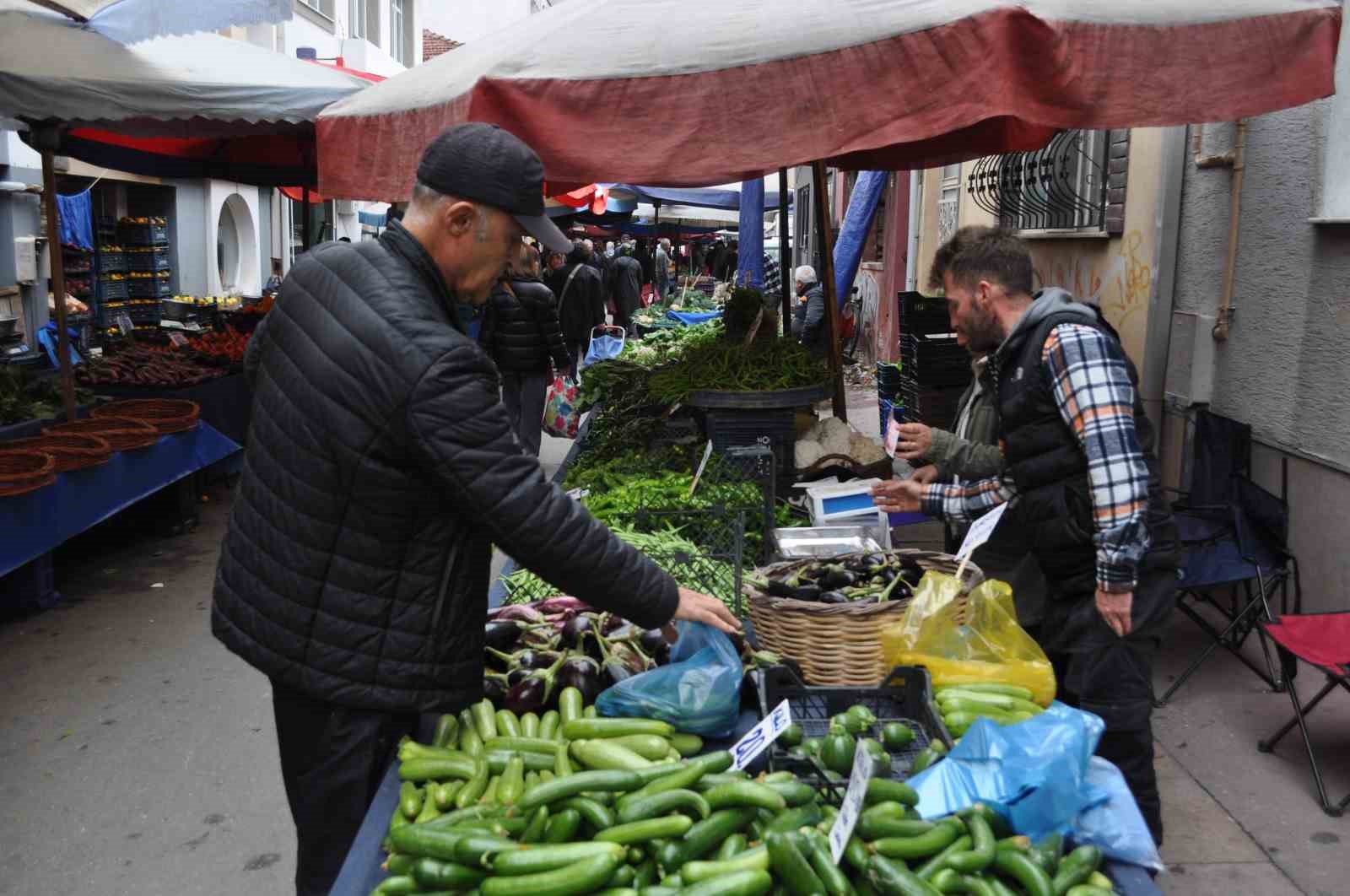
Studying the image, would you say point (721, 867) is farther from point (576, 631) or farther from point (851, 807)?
point (576, 631)

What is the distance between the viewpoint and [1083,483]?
10.8 ft

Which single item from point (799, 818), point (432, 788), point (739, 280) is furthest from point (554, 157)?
point (739, 280)

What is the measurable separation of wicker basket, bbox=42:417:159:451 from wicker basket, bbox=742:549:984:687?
5222 mm

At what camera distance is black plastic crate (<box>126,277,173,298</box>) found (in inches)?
781

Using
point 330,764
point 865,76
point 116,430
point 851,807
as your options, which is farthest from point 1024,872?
point 116,430

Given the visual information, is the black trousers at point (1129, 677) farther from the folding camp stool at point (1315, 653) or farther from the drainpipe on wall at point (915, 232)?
the drainpipe on wall at point (915, 232)

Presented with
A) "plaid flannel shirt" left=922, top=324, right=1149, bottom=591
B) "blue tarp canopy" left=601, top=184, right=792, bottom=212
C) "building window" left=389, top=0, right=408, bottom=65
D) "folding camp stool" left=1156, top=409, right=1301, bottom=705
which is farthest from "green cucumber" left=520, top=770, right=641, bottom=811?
"building window" left=389, top=0, right=408, bottom=65

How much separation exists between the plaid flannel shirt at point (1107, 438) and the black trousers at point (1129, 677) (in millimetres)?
205

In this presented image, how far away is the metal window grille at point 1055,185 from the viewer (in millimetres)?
7477

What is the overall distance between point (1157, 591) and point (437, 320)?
7.32ft

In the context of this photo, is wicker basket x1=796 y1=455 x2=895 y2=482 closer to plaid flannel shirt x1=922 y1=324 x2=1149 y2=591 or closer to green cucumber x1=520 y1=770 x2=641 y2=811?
plaid flannel shirt x1=922 y1=324 x2=1149 y2=591

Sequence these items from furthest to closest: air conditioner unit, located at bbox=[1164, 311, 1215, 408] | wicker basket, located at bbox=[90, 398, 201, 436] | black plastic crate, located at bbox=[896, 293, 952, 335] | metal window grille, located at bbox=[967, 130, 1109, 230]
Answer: black plastic crate, located at bbox=[896, 293, 952, 335]
wicker basket, located at bbox=[90, 398, 201, 436]
metal window grille, located at bbox=[967, 130, 1109, 230]
air conditioner unit, located at bbox=[1164, 311, 1215, 408]

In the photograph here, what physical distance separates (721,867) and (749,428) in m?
4.08

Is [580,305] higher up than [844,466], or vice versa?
[580,305]
